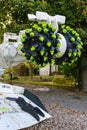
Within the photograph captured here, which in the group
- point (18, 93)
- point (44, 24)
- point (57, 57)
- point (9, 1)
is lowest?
point (18, 93)

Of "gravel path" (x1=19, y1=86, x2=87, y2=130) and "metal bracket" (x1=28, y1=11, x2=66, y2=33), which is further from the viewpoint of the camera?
"gravel path" (x1=19, y1=86, x2=87, y2=130)

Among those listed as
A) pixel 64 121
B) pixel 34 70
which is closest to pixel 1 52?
pixel 64 121

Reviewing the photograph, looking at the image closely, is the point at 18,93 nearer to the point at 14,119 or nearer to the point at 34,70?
the point at 14,119

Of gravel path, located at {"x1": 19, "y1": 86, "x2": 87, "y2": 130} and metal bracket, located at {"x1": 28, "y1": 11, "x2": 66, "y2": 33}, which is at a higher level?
metal bracket, located at {"x1": 28, "y1": 11, "x2": 66, "y2": 33}

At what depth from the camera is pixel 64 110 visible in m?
10.5

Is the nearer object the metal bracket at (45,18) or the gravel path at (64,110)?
the metal bracket at (45,18)

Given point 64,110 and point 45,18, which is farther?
point 64,110

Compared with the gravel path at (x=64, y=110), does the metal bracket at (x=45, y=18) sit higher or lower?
higher

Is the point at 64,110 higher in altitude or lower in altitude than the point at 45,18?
lower

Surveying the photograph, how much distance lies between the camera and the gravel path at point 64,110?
8117 mm

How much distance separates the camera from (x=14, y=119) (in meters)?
4.79

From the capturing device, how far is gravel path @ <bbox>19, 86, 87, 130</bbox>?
26.6 feet

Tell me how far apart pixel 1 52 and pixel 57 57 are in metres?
0.89

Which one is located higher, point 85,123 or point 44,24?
point 44,24
